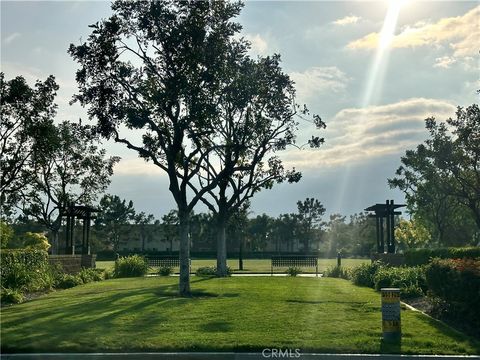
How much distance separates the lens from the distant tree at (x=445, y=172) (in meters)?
32.3

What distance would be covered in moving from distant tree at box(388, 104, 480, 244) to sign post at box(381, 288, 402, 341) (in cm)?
2360

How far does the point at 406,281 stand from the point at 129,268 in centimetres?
1677

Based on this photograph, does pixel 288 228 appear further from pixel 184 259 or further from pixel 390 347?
pixel 390 347

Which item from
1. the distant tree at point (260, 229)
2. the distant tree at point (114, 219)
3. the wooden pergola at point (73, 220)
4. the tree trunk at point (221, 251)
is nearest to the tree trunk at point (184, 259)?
the tree trunk at point (221, 251)

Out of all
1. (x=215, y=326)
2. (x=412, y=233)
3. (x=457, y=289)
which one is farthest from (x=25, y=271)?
(x=412, y=233)

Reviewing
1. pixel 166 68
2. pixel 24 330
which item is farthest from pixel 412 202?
pixel 24 330

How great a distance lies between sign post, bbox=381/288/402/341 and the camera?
10.0 meters

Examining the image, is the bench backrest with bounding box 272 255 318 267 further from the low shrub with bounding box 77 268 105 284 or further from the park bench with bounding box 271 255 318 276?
the low shrub with bounding box 77 268 105 284

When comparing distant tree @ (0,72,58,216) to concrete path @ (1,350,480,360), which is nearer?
concrete path @ (1,350,480,360)

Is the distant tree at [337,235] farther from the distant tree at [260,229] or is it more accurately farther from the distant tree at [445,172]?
the distant tree at [445,172]

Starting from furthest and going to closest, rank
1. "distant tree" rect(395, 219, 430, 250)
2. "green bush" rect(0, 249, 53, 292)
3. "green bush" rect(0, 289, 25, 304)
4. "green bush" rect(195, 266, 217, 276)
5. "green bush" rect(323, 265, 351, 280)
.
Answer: "distant tree" rect(395, 219, 430, 250), "green bush" rect(195, 266, 217, 276), "green bush" rect(323, 265, 351, 280), "green bush" rect(0, 249, 53, 292), "green bush" rect(0, 289, 25, 304)

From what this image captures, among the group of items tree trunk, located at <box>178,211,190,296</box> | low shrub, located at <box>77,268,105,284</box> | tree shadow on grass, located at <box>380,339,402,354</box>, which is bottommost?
low shrub, located at <box>77,268,105,284</box>

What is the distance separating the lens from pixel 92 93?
720 inches

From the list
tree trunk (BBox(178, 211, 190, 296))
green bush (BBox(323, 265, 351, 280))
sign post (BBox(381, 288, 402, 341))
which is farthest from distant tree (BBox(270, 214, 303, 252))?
sign post (BBox(381, 288, 402, 341))
